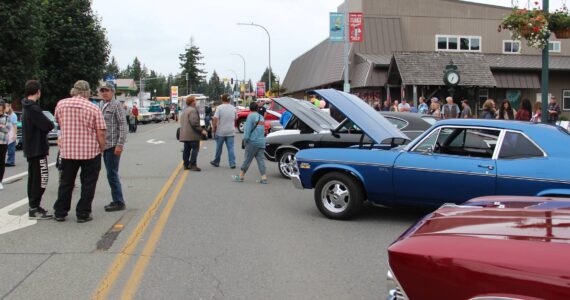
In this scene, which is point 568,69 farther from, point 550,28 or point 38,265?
point 38,265

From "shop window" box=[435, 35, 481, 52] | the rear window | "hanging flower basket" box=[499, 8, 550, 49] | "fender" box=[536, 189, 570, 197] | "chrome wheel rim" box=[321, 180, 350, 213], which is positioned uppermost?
"shop window" box=[435, 35, 481, 52]

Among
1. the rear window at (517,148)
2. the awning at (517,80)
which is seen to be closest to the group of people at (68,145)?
the rear window at (517,148)

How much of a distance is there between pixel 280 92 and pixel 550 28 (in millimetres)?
51295

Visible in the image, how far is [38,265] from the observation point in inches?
211

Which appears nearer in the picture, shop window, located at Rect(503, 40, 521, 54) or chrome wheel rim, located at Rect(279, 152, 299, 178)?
A: chrome wheel rim, located at Rect(279, 152, 299, 178)

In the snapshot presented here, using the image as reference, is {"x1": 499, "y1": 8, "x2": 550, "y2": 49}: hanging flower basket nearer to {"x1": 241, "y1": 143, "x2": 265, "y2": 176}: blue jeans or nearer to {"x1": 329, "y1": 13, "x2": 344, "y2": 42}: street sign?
{"x1": 241, "y1": 143, "x2": 265, "y2": 176}: blue jeans

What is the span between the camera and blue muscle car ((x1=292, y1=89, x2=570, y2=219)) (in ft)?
19.9

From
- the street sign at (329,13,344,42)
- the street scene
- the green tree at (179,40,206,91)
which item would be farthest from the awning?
the green tree at (179,40,206,91)

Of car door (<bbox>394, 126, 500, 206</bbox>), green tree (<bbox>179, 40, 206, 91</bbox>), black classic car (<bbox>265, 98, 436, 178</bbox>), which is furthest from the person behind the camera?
green tree (<bbox>179, 40, 206, 91</bbox>)

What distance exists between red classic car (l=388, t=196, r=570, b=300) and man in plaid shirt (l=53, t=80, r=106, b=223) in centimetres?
510

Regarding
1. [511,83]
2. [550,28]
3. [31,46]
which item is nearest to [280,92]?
[511,83]

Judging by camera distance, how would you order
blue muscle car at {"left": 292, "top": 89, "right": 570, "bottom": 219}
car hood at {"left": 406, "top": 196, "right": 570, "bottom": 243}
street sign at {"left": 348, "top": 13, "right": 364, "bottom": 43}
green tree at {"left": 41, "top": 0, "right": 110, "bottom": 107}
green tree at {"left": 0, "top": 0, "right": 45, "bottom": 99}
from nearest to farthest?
car hood at {"left": 406, "top": 196, "right": 570, "bottom": 243}, blue muscle car at {"left": 292, "top": 89, "right": 570, "bottom": 219}, street sign at {"left": 348, "top": 13, "right": 364, "bottom": 43}, green tree at {"left": 0, "top": 0, "right": 45, "bottom": 99}, green tree at {"left": 41, "top": 0, "right": 110, "bottom": 107}

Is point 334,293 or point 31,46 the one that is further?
point 31,46

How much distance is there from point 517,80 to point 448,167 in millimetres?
29031
